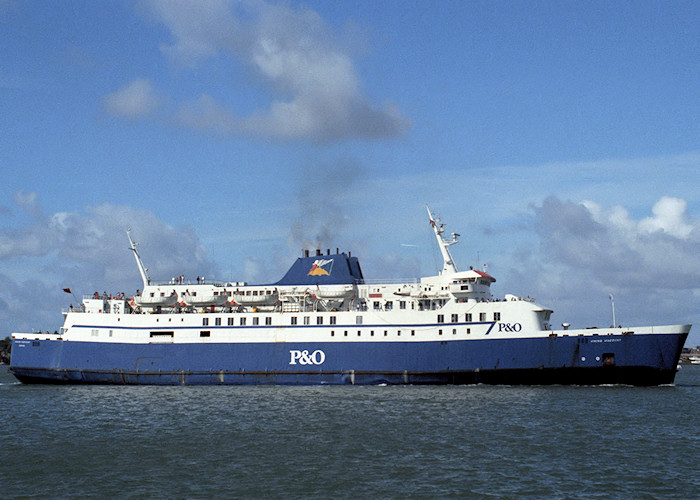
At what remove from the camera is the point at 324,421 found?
26.5 metres

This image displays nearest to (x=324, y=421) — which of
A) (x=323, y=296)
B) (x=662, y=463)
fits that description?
(x=662, y=463)

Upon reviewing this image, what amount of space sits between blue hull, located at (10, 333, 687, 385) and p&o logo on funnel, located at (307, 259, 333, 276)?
496 cm

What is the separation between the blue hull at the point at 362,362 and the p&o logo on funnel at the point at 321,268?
16.3 ft

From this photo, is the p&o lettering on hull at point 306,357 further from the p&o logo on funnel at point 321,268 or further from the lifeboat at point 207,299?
the lifeboat at point 207,299

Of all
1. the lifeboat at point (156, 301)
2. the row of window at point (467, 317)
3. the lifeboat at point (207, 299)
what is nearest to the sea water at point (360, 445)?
the row of window at point (467, 317)

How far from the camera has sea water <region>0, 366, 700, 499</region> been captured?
17312 mm

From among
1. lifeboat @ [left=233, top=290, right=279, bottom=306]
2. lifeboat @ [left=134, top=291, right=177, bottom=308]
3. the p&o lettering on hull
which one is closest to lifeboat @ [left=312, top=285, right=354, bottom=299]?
lifeboat @ [left=233, top=290, right=279, bottom=306]

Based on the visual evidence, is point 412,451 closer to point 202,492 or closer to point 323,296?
point 202,492

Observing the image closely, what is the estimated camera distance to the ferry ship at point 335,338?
120ft

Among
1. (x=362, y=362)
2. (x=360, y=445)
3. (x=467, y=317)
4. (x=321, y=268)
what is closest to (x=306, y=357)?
(x=362, y=362)

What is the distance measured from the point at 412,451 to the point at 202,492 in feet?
22.7

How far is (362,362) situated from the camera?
39.1 m

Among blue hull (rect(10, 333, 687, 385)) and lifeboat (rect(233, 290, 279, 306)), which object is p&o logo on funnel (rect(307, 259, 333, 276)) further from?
blue hull (rect(10, 333, 687, 385))

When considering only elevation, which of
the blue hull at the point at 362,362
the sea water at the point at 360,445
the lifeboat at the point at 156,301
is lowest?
the sea water at the point at 360,445
